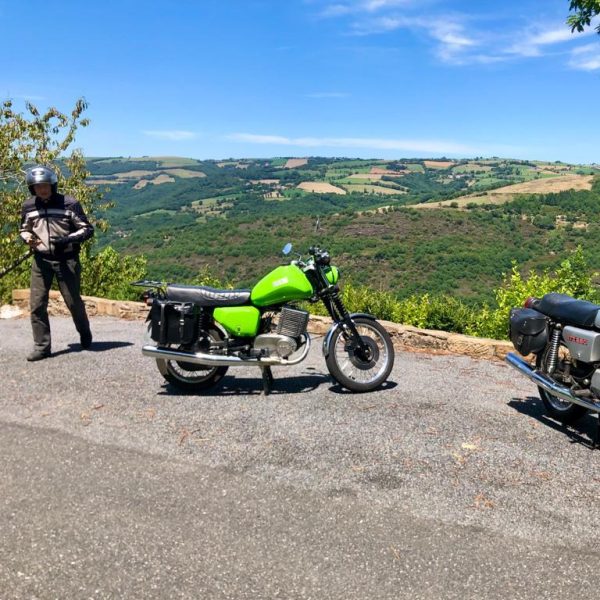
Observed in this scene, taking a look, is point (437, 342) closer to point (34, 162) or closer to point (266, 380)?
point (266, 380)

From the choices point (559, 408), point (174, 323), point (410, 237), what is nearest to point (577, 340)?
point (559, 408)

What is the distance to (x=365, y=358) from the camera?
6.34 metres

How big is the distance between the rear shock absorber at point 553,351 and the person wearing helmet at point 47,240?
5.61 metres

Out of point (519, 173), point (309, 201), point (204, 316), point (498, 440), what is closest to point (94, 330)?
point (204, 316)

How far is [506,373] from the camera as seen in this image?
727 cm

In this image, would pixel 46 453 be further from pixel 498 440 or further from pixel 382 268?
pixel 382 268

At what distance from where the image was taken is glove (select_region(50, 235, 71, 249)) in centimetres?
715

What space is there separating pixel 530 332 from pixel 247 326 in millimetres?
2835

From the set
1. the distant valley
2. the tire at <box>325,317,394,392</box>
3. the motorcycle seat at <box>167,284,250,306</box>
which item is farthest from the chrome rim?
the distant valley

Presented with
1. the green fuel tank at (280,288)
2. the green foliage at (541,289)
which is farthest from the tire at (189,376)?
the green foliage at (541,289)

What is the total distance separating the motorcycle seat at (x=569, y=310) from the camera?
16.6 feet

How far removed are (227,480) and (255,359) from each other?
1.91 m

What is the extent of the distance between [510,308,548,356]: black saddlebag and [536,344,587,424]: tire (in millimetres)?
135

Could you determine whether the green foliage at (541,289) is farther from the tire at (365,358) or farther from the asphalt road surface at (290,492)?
the tire at (365,358)
